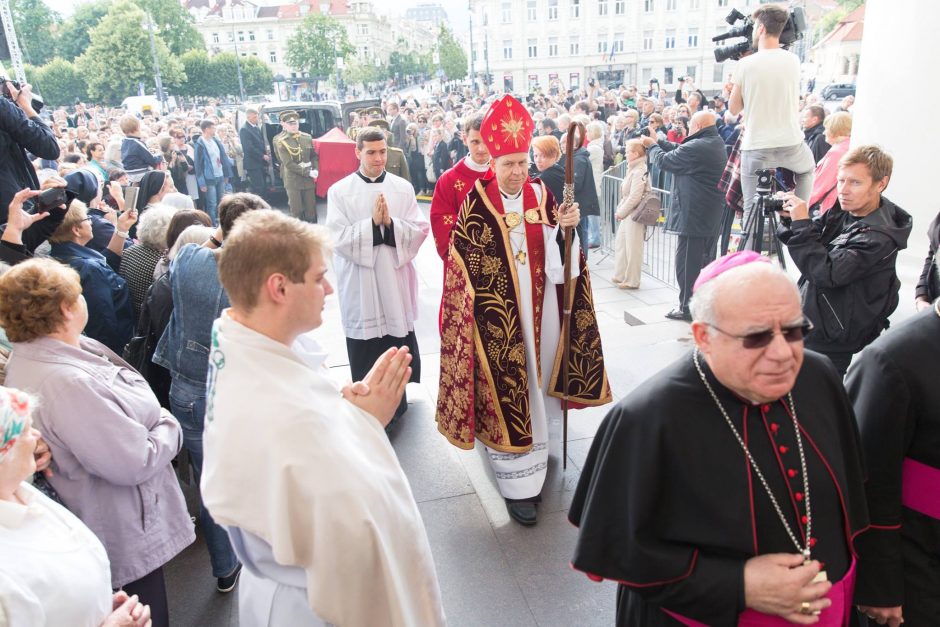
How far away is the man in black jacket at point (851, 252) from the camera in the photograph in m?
3.06

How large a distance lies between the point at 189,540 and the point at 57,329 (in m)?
0.91

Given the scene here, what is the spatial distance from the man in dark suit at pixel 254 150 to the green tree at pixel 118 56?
38.4m

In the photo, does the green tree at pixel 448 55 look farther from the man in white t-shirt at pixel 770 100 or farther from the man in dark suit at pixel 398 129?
the man in white t-shirt at pixel 770 100

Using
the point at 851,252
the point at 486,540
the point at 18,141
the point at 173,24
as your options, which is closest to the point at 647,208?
the point at 851,252

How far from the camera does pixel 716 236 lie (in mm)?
6137

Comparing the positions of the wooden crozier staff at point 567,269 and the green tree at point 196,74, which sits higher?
the green tree at point 196,74

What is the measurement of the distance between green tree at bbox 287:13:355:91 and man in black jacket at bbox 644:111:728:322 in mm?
A: 62196

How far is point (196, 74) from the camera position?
175ft

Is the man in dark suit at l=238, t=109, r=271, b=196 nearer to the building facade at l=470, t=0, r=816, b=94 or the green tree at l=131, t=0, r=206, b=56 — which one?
the building facade at l=470, t=0, r=816, b=94

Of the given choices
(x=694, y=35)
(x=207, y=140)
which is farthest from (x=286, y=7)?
(x=207, y=140)

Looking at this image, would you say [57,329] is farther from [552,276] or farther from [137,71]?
[137,71]

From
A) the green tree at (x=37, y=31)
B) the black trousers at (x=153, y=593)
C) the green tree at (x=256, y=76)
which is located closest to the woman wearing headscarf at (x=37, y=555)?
the black trousers at (x=153, y=593)

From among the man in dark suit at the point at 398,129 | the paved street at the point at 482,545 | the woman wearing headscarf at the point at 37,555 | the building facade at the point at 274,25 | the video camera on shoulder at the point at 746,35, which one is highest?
the building facade at the point at 274,25

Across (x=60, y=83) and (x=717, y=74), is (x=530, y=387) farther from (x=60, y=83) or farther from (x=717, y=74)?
(x=717, y=74)
